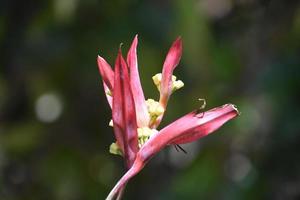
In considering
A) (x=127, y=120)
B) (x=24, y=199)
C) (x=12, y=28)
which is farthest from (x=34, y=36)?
(x=127, y=120)

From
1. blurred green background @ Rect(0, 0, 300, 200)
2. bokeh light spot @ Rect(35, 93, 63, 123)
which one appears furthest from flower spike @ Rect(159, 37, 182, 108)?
bokeh light spot @ Rect(35, 93, 63, 123)

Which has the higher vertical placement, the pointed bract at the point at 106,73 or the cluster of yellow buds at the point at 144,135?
the pointed bract at the point at 106,73

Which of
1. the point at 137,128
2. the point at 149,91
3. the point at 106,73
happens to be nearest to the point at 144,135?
the point at 137,128

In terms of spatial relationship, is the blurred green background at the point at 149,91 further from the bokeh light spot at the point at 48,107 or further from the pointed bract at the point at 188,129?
the pointed bract at the point at 188,129

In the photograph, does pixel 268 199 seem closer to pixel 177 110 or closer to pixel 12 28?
pixel 177 110

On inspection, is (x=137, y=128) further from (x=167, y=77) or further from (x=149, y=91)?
(x=149, y=91)

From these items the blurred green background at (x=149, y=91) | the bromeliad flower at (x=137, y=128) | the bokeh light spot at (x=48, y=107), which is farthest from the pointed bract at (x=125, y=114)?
the bokeh light spot at (x=48, y=107)
